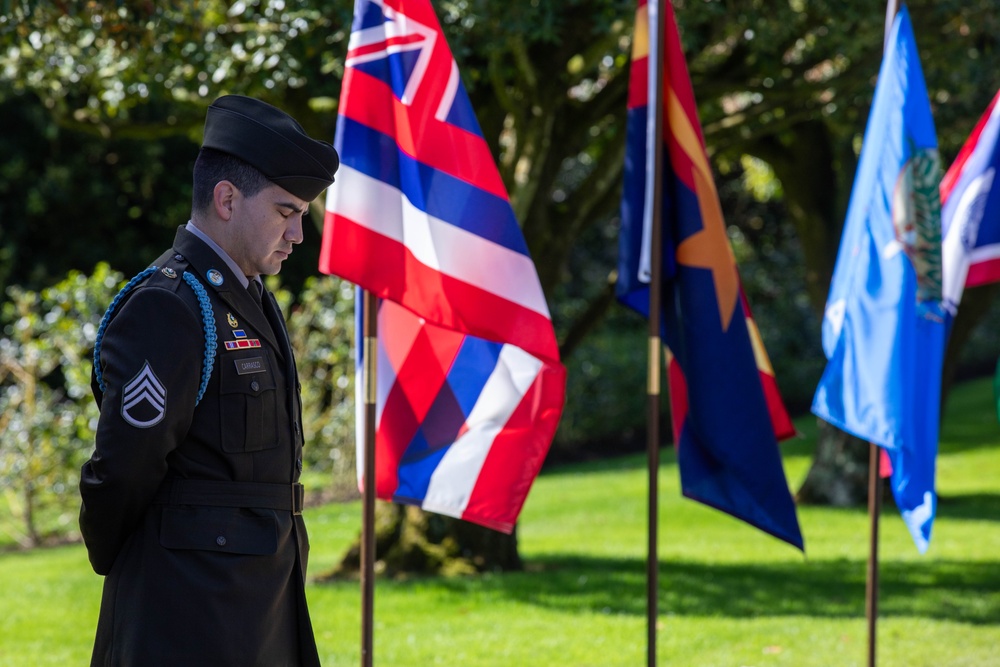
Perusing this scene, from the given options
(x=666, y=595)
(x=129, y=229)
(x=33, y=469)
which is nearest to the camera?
(x=666, y=595)

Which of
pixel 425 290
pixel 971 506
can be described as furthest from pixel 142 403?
pixel 971 506

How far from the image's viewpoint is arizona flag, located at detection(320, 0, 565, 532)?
14.2 ft

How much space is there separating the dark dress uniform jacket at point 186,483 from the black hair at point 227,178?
101 mm

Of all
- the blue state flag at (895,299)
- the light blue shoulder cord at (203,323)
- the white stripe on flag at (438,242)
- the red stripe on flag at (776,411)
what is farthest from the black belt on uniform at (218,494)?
the blue state flag at (895,299)

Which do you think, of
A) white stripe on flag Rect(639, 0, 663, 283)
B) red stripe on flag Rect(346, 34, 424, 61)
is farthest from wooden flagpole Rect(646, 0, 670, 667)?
red stripe on flag Rect(346, 34, 424, 61)

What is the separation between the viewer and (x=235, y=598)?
2818 millimetres

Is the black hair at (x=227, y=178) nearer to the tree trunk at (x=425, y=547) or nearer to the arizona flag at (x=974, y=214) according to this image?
the arizona flag at (x=974, y=214)

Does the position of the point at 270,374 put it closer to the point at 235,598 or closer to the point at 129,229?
the point at 235,598

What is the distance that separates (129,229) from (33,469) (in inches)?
317

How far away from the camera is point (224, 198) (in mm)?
2889

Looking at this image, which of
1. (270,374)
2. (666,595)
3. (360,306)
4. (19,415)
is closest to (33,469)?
(19,415)

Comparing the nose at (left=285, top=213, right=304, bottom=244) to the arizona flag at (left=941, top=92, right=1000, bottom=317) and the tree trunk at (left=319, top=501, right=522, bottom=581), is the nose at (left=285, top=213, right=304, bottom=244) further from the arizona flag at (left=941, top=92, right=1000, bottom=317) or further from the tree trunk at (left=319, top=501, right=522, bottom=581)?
the tree trunk at (left=319, top=501, right=522, bottom=581)

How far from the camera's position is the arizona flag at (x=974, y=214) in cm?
609

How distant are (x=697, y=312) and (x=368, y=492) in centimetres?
152
